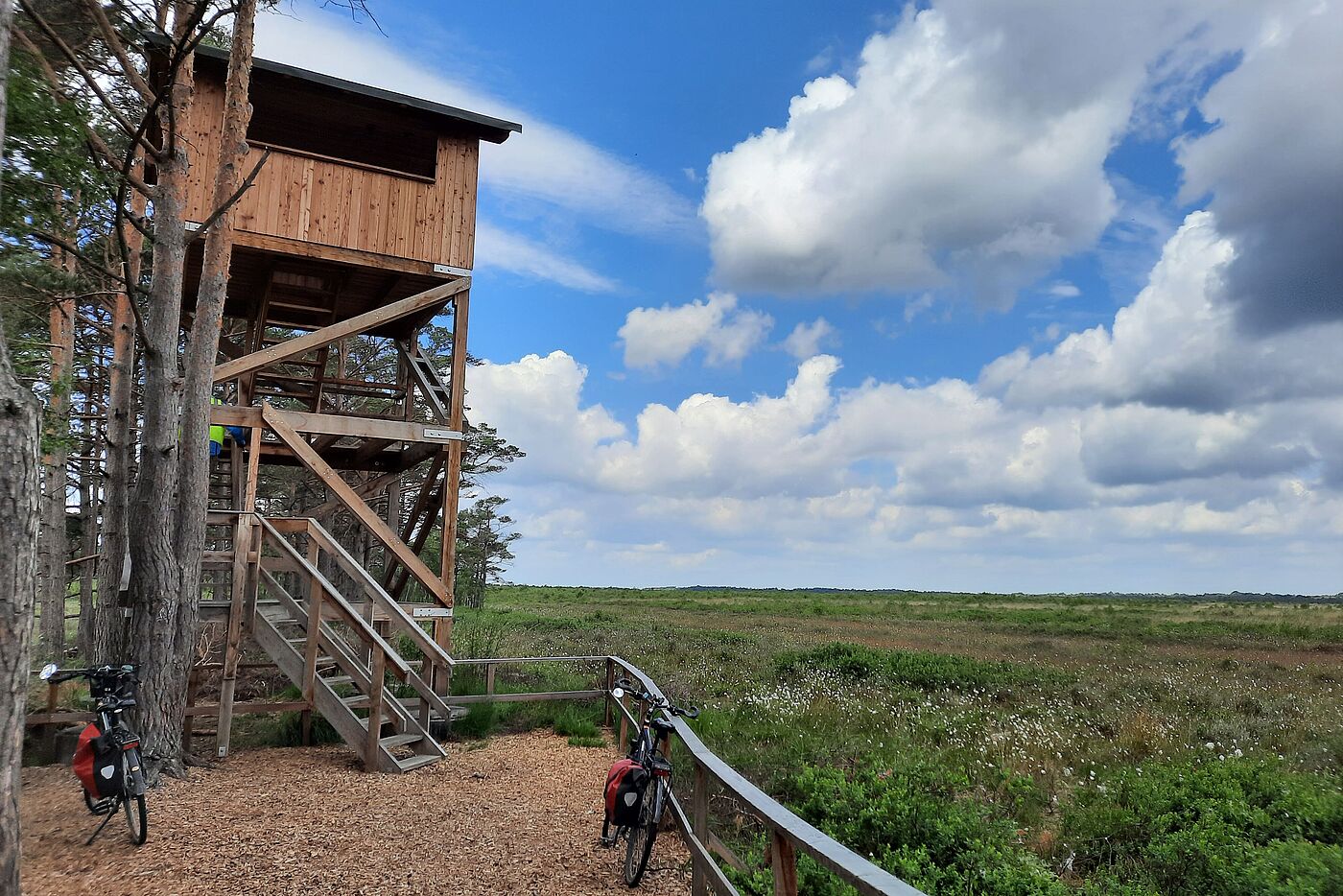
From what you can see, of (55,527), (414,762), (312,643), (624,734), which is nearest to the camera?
(312,643)

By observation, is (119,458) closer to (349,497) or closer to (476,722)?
(349,497)

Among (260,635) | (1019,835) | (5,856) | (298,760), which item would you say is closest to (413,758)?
(298,760)

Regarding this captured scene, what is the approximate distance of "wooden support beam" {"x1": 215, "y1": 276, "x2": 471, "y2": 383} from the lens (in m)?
11.4

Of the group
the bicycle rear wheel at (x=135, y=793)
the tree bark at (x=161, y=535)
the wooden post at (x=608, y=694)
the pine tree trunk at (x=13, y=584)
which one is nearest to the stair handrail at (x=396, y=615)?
the tree bark at (x=161, y=535)

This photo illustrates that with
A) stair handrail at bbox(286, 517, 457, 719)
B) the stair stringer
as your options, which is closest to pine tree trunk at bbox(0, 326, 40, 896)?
the stair stringer

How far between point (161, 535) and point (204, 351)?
2.00 m

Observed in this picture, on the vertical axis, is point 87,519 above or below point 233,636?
above

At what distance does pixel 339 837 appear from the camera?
6.59 m

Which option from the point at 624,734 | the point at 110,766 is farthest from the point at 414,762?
the point at 110,766

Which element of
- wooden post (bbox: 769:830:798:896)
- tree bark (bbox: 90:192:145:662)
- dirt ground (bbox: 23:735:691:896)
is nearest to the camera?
wooden post (bbox: 769:830:798:896)

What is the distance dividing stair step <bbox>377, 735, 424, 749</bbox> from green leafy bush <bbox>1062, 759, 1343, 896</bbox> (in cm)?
679

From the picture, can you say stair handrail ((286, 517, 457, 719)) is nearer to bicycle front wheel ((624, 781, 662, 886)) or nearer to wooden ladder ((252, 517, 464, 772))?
wooden ladder ((252, 517, 464, 772))

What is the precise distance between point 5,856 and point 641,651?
57.4 ft

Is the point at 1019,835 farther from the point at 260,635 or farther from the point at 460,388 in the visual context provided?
the point at 460,388
